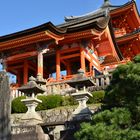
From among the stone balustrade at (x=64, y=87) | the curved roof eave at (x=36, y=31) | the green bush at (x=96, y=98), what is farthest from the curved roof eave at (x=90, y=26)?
the green bush at (x=96, y=98)

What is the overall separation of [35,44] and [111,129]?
13.8 meters

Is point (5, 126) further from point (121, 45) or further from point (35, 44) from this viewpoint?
point (121, 45)

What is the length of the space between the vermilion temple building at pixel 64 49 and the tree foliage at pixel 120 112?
8.33m

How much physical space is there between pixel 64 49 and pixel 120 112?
14.4 metres

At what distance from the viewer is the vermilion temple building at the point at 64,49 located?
20.0m

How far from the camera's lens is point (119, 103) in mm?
8609

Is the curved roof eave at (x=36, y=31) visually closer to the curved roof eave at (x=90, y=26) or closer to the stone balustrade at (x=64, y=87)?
the curved roof eave at (x=90, y=26)

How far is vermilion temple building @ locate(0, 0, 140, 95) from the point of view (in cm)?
1997

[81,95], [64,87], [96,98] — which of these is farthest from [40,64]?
[81,95]

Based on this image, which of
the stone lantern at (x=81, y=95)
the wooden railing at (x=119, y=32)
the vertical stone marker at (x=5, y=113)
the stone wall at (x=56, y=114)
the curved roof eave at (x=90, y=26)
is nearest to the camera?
the vertical stone marker at (x=5, y=113)

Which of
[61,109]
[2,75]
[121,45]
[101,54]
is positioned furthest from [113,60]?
[2,75]

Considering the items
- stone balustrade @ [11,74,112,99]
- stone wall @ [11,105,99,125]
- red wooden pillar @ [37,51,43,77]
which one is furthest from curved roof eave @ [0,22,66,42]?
stone wall @ [11,105,99,125]

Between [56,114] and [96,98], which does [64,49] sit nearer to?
[96,98]

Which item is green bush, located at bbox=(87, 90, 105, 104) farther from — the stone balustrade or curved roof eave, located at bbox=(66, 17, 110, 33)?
curved roof eave, located at bbox=(66, 17, 110, 33)
